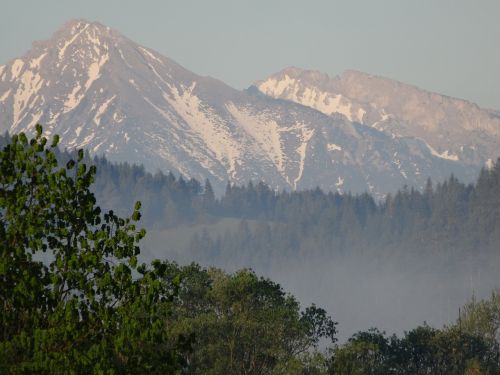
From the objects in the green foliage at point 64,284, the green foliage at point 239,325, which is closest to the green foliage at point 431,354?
the green foliage at point 239,325

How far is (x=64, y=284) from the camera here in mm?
49938

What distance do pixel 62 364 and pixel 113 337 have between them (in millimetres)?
2403

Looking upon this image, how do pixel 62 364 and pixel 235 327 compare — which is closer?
pixel 62 364

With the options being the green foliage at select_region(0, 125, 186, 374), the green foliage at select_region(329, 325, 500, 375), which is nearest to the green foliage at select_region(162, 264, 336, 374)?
the green foliage at select_region(329, 325, 500, 375)

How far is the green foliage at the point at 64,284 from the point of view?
4812 cm

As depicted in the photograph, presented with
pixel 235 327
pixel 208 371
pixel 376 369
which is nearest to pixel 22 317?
pixel 208 371

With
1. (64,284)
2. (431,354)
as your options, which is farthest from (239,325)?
(64,284)

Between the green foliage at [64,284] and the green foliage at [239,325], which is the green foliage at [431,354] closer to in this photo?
the green foliage at [239,325]

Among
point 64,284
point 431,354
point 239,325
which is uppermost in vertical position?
point 64,284

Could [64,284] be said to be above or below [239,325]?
above

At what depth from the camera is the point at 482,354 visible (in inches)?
7160

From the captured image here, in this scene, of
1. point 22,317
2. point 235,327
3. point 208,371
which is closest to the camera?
point 22,317

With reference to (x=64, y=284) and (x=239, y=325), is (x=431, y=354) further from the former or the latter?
(x=64, y=284)

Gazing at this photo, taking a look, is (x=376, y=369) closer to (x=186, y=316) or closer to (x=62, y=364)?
(x=186, y=316)
